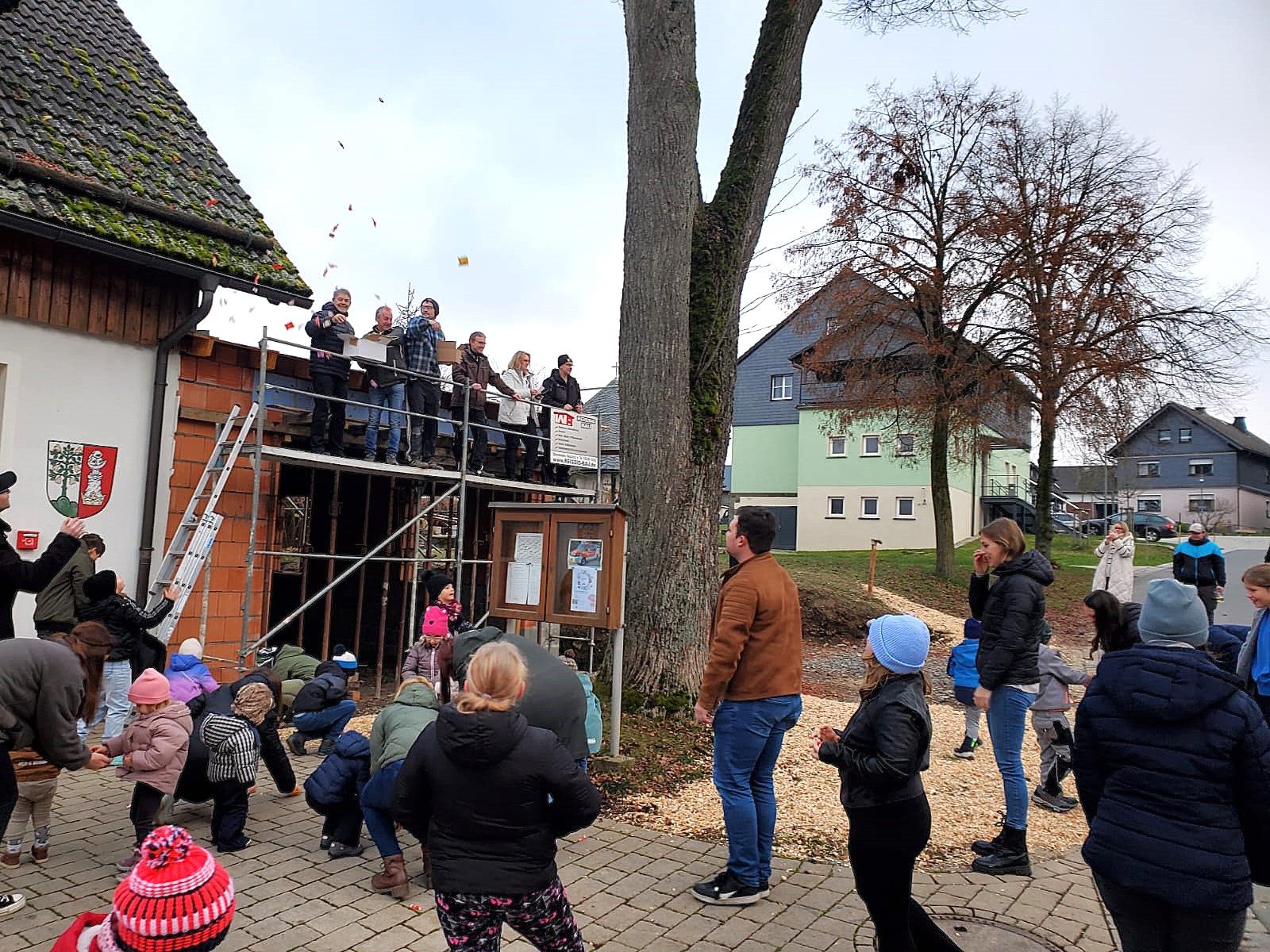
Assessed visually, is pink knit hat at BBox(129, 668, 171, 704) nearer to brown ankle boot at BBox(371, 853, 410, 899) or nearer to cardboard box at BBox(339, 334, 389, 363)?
brown ankle boot at BBox(371, 853, 410, 899)

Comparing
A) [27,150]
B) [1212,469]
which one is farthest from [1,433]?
[1212,469]

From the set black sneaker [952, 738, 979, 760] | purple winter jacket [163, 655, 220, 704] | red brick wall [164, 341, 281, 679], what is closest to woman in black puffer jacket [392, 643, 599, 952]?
purple winter jacket [163, 655, 220, 704]

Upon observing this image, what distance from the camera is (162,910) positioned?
209cm

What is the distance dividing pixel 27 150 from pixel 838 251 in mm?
18970

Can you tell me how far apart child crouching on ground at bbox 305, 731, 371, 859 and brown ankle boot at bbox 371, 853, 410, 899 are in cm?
40

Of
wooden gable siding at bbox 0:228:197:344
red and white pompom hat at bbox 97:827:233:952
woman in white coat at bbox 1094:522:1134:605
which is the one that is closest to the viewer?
red and white pompom hat at bbox 97:827:233:952

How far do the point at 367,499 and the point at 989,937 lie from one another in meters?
8.75

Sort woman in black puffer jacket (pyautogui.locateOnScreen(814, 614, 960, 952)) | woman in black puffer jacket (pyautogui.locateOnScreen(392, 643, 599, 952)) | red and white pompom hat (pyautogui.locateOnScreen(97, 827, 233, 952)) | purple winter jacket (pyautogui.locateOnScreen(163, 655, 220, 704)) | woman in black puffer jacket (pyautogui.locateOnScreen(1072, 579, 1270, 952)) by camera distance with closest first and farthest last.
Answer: red and white pompom hat (pyautogui.locateOnScreen(97, 827, 233, 952)) < woman in black puffer jacket (pyautogui.locateOnScreen(1072, 579, 1270, 952)) < woman in black puffer jacket (pyautogui.locateOnScreen(392, 643, 599, 952)) < woman in black puffer jacket (pyautogui.locateOnScreen(814, 614, 960, 952)) < purple winter jacket (pyautogui.locateOnScreen(163, 655, 220, 704))

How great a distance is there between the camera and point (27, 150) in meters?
7.67

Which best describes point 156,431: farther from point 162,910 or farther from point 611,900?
point 162,910

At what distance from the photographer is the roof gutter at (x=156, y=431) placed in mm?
8148

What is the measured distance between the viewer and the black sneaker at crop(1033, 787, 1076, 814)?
5957 millimetres

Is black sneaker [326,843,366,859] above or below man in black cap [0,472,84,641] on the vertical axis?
below

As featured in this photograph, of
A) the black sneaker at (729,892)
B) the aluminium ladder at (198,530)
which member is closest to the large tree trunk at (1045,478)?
the aluminium ladder at (198,530)
